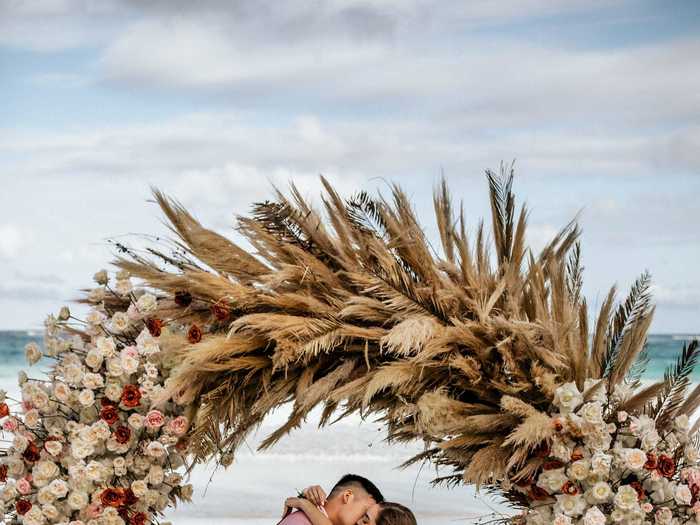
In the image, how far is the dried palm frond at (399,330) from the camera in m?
2.91

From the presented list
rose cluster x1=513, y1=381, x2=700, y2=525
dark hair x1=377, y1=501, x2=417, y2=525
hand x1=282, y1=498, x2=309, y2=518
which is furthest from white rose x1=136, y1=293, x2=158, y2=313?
rose cluster x1=513, y1=381, x2=700, y2=525

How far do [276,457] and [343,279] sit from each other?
7344 mm

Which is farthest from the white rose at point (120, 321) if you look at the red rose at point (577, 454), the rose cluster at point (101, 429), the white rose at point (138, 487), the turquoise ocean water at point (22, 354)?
the turquoise ocean water at point (22, 354)

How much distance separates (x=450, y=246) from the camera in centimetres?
313

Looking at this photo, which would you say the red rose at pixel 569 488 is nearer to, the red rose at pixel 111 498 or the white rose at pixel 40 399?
the red rose at pixel 111 498

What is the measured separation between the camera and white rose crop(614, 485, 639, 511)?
2.88 meters

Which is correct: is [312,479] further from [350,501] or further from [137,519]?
[137,519]

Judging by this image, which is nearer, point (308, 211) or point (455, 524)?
point (308, 211)

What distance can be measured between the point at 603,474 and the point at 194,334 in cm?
141

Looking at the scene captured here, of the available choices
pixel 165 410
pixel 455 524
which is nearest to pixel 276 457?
pixel 455 524

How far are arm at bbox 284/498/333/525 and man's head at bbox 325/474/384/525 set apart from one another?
0.07 meters

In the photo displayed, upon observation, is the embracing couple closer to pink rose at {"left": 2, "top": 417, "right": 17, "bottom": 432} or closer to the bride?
the bride

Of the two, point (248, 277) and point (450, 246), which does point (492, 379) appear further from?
point (248, 277)

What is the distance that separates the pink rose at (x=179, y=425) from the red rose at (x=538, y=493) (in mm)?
1186
